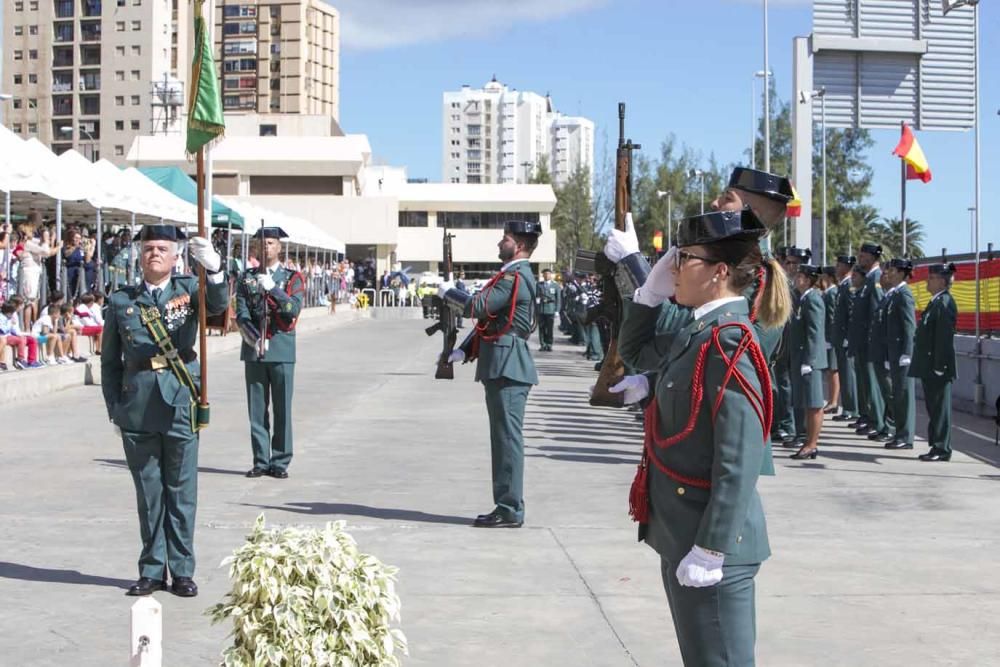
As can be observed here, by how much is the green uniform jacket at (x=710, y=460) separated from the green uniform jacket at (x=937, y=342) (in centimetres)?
959

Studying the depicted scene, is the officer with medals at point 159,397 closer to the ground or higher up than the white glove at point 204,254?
closer to the ground

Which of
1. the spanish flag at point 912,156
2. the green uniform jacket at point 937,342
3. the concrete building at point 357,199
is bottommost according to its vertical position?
the green uniform jacket at point 937,342

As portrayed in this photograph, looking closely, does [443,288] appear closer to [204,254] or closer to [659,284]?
[204,254]

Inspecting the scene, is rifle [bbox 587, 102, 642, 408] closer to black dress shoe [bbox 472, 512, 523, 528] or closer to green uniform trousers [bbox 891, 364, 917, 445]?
black dress shoe [bbox 472, 512, 523, 528]

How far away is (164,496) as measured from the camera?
7059mm

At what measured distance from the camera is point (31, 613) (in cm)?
655

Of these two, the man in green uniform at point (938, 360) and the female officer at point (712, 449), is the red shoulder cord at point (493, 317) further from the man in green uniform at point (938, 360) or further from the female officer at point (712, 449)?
the man in green uniform at point (938, 360)

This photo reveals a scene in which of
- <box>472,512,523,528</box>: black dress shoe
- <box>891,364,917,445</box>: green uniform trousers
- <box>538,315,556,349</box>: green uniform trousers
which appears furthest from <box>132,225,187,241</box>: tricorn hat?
<box>538,315,556,349</box>: green uniform trousers

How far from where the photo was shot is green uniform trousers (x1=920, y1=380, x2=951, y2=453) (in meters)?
12.9

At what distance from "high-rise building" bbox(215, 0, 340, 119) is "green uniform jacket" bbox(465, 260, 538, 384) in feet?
476

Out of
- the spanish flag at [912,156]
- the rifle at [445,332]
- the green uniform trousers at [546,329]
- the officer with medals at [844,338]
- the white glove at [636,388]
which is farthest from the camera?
Result: the green uniform trousers at [546,329]

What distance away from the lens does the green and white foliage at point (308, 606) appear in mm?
3984

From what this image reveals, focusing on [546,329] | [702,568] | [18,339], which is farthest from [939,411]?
[546,329]

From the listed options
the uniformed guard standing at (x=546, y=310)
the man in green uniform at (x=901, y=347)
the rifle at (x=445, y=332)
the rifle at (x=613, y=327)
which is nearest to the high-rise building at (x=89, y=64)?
the uniformed guard standing at (x=546, y=310)
